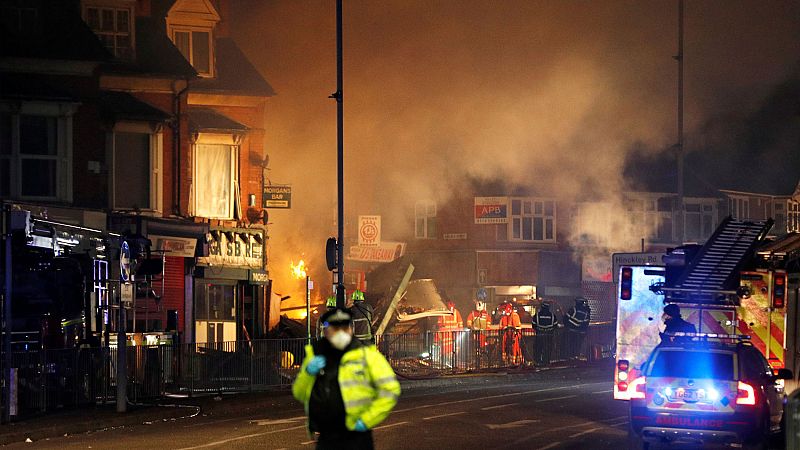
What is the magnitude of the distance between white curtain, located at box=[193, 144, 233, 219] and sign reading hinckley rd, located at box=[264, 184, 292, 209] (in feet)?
6.05

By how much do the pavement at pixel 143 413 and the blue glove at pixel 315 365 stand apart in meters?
10.4

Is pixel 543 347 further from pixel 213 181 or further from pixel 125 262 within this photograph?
pixel 125 262

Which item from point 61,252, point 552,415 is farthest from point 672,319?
point 61,252

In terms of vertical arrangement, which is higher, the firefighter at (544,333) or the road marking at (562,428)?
the firefighter at (544,333)

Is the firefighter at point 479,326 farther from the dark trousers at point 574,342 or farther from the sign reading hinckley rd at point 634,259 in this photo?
the sign reading hinckley rd at point 634,259

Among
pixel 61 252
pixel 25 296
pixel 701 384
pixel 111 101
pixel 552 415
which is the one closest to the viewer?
pixel 701 384

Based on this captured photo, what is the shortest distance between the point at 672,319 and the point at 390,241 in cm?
3726

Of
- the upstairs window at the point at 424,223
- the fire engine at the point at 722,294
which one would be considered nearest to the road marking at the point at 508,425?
the fire engine at the point at 722,294

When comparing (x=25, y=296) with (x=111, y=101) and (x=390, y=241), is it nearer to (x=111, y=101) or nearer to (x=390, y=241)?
(x=111, y=101)

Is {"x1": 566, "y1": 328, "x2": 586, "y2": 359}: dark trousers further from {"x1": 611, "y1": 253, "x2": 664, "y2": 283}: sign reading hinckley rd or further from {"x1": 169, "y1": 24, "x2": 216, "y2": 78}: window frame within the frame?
{"x1": 169, "y1": 24, "x2": 216, "y2": 78}: window frame

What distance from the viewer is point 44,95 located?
94.4 feet

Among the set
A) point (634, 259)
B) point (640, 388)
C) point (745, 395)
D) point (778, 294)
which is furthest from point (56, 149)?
point (745, 395)

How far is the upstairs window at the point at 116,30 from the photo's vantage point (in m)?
32.1

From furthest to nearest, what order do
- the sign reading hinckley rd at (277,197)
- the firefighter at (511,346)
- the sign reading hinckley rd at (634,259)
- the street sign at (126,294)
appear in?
the sign reading hinckley rd at (277,197) < the firefighter at (511,346) < the sign reading hinckley rd at (634,259) < the street sign at (126,294)
